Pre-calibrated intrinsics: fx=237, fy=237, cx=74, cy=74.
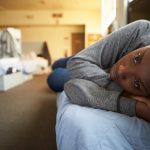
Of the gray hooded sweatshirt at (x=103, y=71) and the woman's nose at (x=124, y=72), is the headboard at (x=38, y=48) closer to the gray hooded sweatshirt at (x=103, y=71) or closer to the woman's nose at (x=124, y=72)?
the gray hooded sweatshirt at (x=103, y=71)

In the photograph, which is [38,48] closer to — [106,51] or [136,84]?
[106,51]

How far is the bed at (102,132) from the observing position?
532 mm

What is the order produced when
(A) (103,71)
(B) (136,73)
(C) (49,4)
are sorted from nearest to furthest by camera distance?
(B) (136,73)
(A) (103,71)
(C) (49,4)

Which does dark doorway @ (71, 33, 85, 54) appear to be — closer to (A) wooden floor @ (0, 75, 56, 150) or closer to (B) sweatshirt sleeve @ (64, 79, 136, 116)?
(A) wooden floor @ (0, 75, 56, 150)

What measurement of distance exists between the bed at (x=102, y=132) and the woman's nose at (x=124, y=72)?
12 cm

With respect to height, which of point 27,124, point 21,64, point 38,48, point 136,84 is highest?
point 38,48

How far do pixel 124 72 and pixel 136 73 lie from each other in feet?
0.19

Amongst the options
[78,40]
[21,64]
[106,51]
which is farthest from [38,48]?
[106,51]

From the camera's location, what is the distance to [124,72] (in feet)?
2.35

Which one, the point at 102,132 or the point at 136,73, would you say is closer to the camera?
the point at 102,132

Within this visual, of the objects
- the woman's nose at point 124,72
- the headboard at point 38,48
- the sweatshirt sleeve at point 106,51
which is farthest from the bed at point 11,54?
the woman's nose at point 124,72

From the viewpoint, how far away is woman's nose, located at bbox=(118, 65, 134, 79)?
0.69 m

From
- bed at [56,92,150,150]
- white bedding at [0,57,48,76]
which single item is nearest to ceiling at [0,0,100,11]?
white bedding at [0,57,48,76]

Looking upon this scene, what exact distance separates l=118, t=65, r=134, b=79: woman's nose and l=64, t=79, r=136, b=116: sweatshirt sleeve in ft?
0.21
